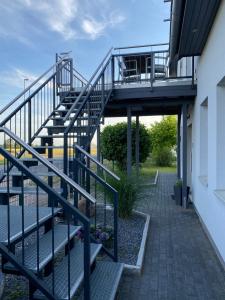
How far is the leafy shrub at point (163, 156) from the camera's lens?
20.0 meters

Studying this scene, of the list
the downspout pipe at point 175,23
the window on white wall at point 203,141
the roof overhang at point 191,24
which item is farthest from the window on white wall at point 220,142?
the window on white wall at point 203,141

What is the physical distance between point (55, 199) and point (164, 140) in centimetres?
1939

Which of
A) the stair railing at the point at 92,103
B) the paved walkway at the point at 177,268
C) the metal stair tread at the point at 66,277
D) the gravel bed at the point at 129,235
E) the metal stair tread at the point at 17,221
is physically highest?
the stair railing at the point at 92,103

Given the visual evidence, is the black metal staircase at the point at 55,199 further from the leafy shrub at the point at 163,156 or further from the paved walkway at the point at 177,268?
the leafy shrub at the point at 163,156

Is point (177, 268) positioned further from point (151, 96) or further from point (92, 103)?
point (151, 96)

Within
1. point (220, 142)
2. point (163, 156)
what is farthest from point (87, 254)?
point (163, 156)

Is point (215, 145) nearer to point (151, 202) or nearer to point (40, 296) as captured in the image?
point (40, 296)

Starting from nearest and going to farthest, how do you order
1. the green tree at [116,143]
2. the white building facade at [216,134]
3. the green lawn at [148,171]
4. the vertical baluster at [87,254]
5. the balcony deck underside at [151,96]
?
the vertical baluster at [87,254] < the white building facade at [216,134] < the green lawn at [148,171] < the balcony deck underside at [151,96] < the green tree at [116,143]

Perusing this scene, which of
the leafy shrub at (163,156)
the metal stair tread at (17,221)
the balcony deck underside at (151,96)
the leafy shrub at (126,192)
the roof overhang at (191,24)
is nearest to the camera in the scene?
the metal stair tread at (17,221)

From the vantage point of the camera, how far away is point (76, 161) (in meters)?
3.83

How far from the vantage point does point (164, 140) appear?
69.4ft

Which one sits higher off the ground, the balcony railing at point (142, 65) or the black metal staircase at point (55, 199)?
the balcony railing at point (142, 65)

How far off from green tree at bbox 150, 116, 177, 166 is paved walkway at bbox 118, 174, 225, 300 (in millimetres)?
14249

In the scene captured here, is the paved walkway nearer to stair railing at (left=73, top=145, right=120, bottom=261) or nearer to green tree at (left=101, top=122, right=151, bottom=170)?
stair railing at (left=73, top=145, right=120, bottom=261)
